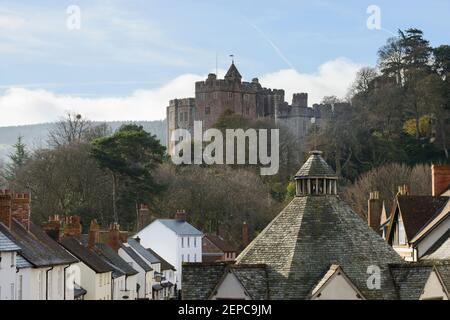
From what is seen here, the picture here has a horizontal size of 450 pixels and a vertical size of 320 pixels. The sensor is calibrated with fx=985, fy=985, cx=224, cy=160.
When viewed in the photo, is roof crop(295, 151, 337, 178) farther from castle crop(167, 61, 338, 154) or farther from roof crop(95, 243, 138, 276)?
castle crop(167, 61, 338, 154)

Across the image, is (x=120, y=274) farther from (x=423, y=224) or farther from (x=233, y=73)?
(x=233, y=73)

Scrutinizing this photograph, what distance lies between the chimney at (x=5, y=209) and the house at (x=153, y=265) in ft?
104

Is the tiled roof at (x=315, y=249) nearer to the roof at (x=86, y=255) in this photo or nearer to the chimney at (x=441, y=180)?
the chimney at (x=441, y=180)

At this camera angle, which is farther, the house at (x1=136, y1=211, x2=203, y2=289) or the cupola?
the house at (x1=136, y1=211, x2=203, y2=289)

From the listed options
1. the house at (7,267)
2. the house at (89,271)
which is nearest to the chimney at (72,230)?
the house at (89,271)

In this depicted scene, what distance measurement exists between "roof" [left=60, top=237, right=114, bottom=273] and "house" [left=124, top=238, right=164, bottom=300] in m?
16.4

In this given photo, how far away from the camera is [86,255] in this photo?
168ft

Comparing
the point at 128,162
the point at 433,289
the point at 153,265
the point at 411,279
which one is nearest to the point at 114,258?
the point at 153,265

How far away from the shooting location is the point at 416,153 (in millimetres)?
112062

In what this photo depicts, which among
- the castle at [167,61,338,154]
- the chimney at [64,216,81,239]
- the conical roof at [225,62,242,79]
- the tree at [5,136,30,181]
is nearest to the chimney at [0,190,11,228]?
the chimney at [64,216,81,239]

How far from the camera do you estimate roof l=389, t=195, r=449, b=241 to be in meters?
45.4

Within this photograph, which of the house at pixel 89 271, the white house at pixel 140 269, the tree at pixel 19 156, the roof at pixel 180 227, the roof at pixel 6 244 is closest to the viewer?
the roof at pixel 6 244

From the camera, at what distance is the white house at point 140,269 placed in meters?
65.4

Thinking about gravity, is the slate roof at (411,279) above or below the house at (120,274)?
above
